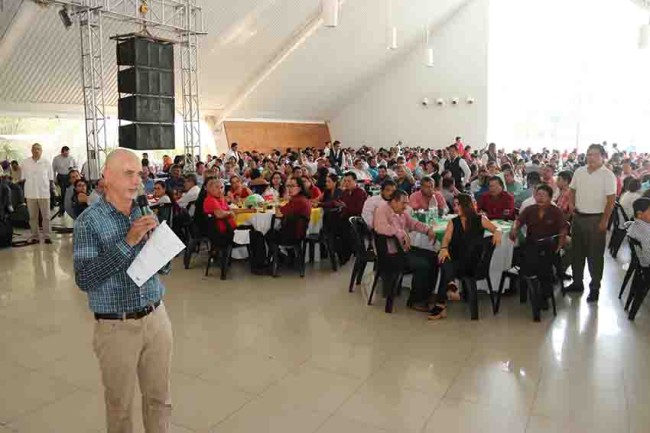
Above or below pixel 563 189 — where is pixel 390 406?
below

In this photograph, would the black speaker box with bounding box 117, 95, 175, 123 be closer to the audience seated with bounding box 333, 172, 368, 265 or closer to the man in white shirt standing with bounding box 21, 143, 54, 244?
the man in white shirt standing with bounding box 21, 143, 54, 244

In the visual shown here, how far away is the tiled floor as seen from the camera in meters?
2.87

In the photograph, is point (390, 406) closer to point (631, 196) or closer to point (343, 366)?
point (343, 366)

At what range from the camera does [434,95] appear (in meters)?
18.6

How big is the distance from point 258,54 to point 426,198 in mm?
9843

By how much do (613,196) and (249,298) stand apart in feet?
11.2

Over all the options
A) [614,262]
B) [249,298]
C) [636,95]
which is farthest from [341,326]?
[636,95]

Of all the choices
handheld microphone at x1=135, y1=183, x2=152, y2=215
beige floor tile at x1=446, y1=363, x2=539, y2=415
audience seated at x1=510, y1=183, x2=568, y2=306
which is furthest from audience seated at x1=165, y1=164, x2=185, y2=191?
handheld microphone at x1=135, y1=183, x2=152, y2=215

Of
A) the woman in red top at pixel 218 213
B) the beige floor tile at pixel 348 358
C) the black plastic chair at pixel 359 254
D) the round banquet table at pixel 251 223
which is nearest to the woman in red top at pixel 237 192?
the round banquet table at pixel 251 223

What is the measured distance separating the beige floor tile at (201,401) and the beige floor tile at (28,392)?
65 centimetres

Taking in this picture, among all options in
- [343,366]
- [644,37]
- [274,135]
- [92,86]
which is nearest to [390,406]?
[343,366]

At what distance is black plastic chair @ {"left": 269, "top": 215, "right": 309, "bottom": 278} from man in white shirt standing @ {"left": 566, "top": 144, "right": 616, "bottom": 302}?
2653 mm

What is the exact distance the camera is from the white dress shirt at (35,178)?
293 inches

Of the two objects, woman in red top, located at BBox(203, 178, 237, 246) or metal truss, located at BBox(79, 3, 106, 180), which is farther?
metal truss, located at BBox(79, 3, 106, 180)
